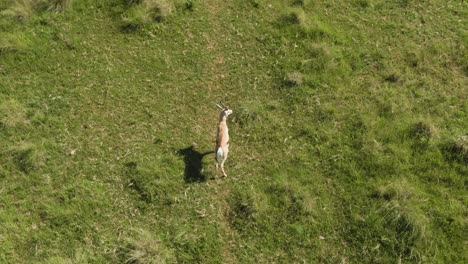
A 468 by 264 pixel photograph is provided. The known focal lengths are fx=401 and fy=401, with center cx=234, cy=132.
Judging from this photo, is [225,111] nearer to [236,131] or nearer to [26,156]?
[236,131]

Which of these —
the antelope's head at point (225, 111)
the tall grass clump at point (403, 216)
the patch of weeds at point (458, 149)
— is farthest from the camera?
the antelope's head at point (225, 111)

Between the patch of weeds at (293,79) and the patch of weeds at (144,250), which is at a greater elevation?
the patch of weeds at (293,79)

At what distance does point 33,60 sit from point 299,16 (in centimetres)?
824

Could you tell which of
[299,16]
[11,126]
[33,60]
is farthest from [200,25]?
[11,126]

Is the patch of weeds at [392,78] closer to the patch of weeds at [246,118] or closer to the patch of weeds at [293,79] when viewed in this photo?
the patch of weeds at [293,79]

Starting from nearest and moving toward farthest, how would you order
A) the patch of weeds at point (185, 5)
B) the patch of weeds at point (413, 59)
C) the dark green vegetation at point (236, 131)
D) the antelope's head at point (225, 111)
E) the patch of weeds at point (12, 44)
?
the dark green vegetation at point (236, 131), the antelope's head at point (225, 111), the patch of weeds at point (413, 59), the patch of weeds at point (12, 44), the patch of weeds at point (185, 5)

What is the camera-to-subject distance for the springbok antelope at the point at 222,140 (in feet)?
30.8

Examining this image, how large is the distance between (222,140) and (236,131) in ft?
3.78

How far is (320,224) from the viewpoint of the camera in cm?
924

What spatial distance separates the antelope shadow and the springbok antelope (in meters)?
0.49

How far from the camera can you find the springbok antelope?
9.39 metres

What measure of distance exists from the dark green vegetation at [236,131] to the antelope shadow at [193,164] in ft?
0.12

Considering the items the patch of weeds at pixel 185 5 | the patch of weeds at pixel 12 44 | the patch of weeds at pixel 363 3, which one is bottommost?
the patch of weeds at pixel 12 44

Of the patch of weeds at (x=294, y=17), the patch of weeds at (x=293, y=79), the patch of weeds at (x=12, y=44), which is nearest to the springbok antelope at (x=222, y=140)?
the patch of weeds at (x=293, y=79)
